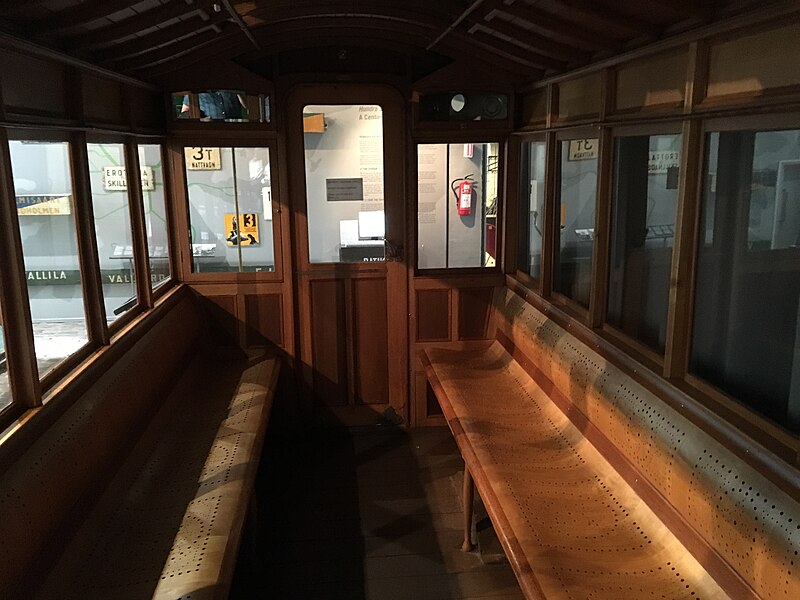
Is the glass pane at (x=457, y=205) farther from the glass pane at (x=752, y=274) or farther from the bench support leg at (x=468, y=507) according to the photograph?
the glass pane at (x=752, y=274)

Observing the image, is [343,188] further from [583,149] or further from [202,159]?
[583,149]

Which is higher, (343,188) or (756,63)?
(756,63)

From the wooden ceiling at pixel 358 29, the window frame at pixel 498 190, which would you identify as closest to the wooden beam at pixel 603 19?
the wooden ceiling at pixel 358 29

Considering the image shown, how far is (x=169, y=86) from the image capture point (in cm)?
461

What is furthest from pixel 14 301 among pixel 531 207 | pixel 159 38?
pixel 531 207

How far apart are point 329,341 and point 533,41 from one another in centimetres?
256

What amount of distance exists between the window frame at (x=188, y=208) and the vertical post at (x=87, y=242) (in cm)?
152

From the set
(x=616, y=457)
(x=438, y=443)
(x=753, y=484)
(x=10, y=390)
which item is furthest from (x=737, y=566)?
(x=438, y=443)

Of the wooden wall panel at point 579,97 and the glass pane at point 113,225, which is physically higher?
the wooden wall panel at point 579,97

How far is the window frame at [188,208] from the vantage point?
4750mm

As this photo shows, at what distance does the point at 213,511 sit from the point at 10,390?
92 cm

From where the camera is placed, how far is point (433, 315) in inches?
203

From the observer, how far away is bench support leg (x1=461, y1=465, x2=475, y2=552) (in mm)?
3613

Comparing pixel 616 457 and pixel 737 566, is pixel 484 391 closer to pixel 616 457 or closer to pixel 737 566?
pixel 616 457
